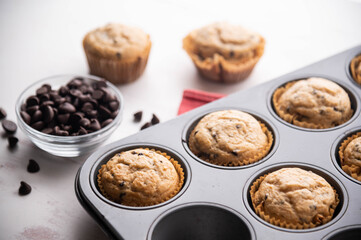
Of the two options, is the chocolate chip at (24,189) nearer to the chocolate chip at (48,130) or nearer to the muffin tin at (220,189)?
the chocolate chip at (48,130)

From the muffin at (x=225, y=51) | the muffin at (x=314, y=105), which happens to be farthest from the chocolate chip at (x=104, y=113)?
the muffin at (x=314, y=105)

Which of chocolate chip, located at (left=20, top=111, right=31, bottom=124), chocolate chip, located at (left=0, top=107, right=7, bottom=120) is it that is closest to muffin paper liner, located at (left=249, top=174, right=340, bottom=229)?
chocolate chip, located at (left=20, top=111, right=31, bottom=124)

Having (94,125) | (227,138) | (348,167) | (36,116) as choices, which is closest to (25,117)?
(36,116)

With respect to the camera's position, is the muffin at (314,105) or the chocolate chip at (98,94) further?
the chocolate chip at (98,94)

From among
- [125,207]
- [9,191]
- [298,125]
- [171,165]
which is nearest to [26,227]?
[9,191]

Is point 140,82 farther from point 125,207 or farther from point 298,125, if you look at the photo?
point 125,207

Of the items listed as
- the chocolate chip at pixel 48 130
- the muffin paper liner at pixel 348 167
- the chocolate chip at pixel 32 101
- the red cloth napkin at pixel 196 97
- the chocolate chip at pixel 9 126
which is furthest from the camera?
the red cloth napkin at pixel 196 97

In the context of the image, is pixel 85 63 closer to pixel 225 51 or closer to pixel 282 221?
pixel 225 51
